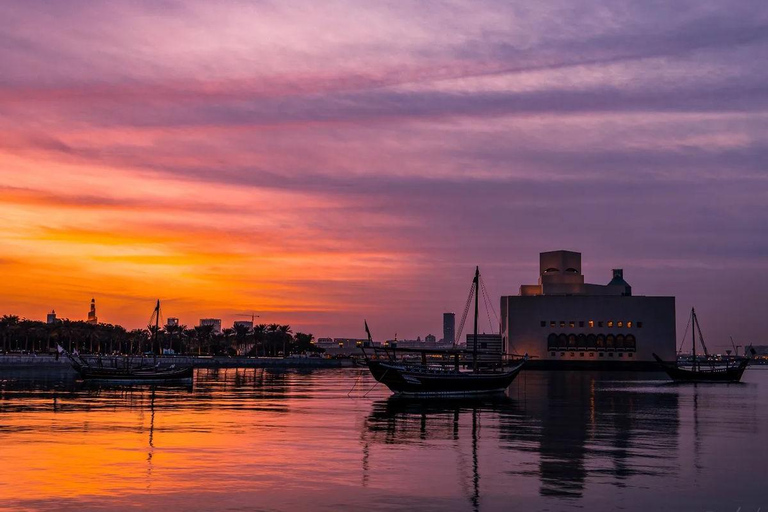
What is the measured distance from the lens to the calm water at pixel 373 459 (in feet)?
90.9

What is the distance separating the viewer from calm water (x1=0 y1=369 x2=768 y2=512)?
27.7 metres

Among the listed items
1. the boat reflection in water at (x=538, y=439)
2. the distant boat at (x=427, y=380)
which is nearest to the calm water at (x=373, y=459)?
the boat reflection in water at (x=538, y=439)

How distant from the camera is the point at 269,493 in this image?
2834 centimetres

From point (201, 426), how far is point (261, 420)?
5783mm

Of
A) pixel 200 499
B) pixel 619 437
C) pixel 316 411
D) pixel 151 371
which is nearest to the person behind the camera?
pixel 200 499

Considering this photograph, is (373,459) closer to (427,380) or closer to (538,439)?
(538,439)

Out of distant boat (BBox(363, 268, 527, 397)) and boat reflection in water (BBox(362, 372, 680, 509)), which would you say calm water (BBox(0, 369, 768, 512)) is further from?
distant boat (BBox(363, 268, 527, 397))

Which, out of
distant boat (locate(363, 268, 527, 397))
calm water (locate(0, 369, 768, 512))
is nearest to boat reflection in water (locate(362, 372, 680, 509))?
calm water (locate(0, 369, 768, 512))

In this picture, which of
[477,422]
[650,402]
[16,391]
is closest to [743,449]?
[477,422]

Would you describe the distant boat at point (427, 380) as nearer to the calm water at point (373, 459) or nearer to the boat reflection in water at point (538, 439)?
the boat reflection in water at point (538, 439)

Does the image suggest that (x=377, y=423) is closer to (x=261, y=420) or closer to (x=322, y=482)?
(x=261, y=420)

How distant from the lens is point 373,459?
121 feet

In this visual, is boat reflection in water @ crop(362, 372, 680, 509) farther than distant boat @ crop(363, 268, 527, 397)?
No

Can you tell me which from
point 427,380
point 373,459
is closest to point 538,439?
point 373,459
